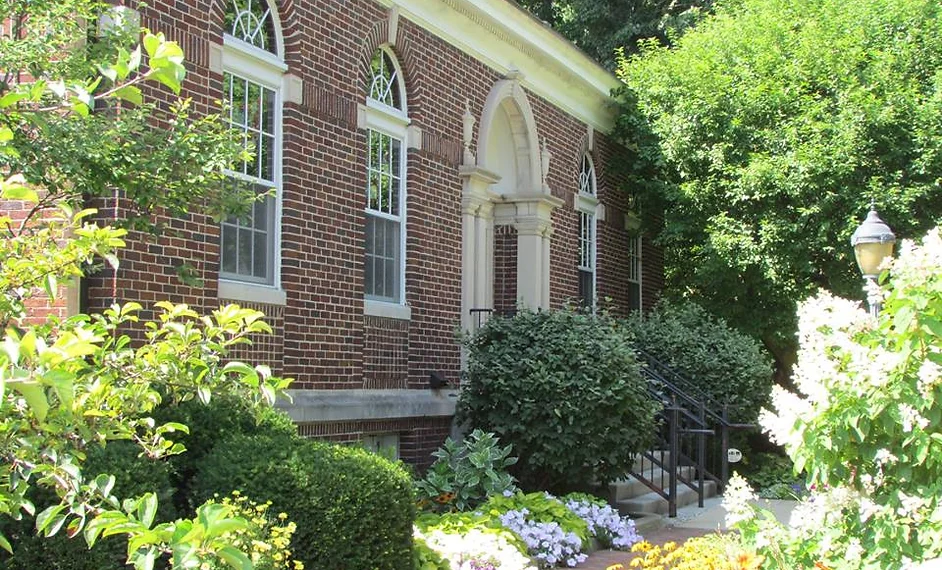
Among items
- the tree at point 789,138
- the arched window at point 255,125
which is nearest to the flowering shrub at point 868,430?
the arched window at point 255,125

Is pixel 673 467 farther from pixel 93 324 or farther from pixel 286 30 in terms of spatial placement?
pixel 93 324

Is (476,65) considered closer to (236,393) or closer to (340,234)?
(340,234)

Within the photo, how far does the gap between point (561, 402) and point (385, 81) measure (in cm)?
392

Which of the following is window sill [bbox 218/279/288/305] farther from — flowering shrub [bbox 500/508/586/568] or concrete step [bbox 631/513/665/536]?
concrete step [bbox 631/513/665/536]

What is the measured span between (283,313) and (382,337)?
177 cm

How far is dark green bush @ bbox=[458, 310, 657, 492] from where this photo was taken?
10766 millimetres

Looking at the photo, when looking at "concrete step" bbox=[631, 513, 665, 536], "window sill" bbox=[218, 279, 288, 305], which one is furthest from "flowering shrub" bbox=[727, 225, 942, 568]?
"concrete step" bbox=[631, 513, 665, 536]

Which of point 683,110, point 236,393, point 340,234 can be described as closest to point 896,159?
point 683,110

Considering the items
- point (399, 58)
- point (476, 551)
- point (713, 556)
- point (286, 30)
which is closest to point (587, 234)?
point (399, 58)

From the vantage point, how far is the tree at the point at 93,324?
2.65 meters

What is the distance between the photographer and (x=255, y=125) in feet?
33.1

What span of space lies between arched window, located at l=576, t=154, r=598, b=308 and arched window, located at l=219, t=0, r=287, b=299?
731cm

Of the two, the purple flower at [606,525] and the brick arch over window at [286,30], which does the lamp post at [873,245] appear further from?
the brick arch over window at [286,30]

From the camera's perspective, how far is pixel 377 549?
664 centimetres
